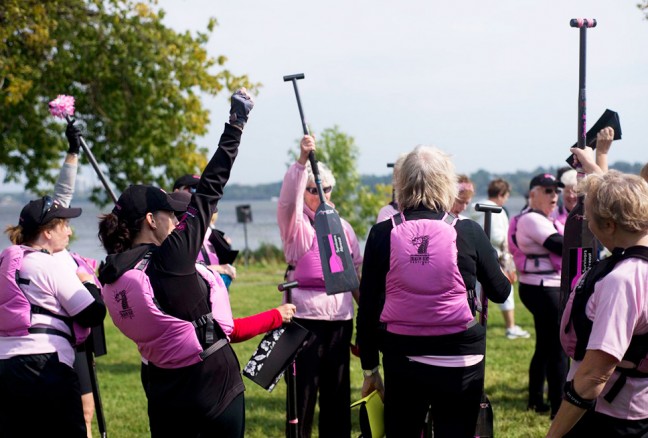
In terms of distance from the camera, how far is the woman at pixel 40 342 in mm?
4328

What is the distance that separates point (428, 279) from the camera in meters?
3.78

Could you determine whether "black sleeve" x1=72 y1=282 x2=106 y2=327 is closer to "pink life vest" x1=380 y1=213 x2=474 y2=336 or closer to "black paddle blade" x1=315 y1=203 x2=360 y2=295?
"black paddle blade" x1=315 y1=203 x2=360 y2=295

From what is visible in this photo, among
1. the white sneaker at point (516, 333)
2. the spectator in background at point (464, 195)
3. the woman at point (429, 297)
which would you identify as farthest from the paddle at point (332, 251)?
the white sneaker at point (516, 333)

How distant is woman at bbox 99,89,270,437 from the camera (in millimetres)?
3414

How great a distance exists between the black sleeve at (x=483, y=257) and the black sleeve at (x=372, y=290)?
370 millimetres

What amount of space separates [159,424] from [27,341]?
3.91 feet

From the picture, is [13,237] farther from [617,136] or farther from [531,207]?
[531,207]

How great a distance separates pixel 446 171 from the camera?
3984mm

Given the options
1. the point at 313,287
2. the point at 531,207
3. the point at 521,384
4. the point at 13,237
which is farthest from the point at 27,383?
the point at 521,384

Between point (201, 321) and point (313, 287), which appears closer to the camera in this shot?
point (201, 321)

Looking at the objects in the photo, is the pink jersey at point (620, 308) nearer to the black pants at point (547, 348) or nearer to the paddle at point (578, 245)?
the paddle at point (578, 245)

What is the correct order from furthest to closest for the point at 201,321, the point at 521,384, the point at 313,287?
the point at 521,384 → the point at 313,287 → the point at 201,321

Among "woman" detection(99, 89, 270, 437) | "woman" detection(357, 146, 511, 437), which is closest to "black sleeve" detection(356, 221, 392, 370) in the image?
"woman" detection(357, 146, 511, 437)

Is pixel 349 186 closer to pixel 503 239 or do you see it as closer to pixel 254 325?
pixel 503 239
